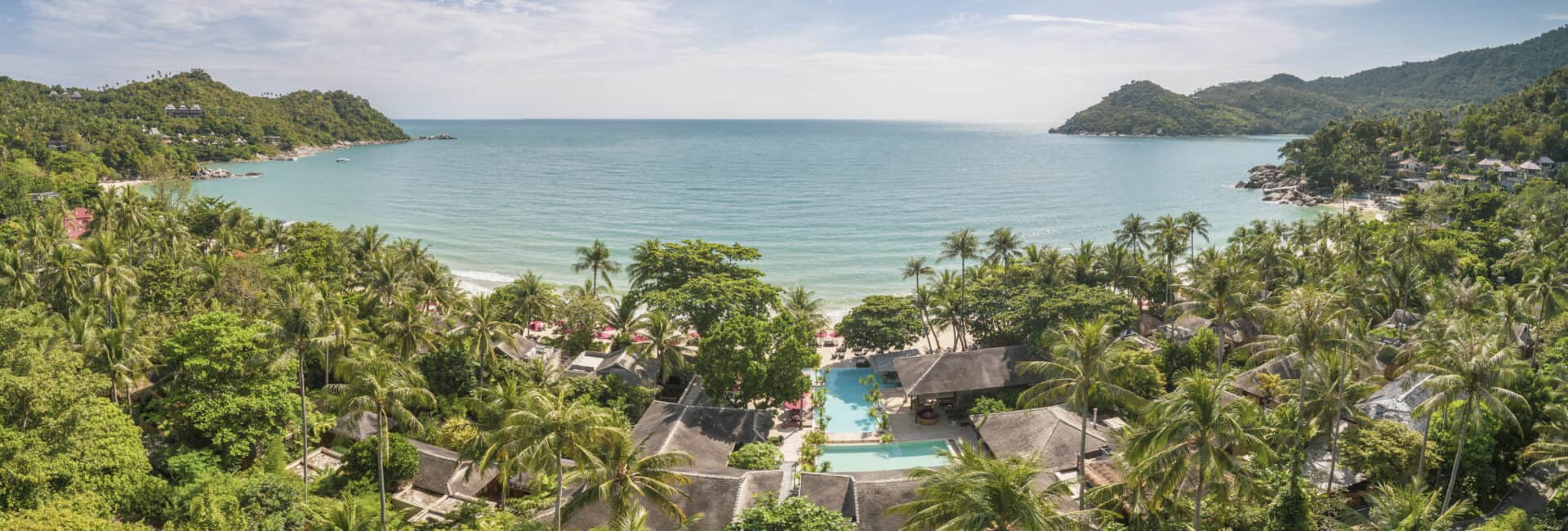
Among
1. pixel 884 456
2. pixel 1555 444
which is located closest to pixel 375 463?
pixel 884 456

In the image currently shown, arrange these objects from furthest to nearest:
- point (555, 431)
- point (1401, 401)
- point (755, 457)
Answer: point (1401, 401)
point (755, 457)
point (555, 431)

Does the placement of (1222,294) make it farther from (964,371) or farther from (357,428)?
(357,428)

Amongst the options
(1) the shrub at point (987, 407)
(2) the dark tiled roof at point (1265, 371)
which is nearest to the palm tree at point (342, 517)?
(1) the shrub at point (987, 407)

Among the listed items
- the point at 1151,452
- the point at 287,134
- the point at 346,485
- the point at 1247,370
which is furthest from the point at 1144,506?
the point at 287,134

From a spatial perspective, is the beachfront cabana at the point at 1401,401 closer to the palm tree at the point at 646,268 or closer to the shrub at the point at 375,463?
the palm tree at the point at 646,268

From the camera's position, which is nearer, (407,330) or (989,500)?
(989,500)

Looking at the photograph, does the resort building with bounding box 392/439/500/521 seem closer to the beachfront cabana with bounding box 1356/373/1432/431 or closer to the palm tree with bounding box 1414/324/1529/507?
the palm tree with bounding box 1414/324/1529/507
